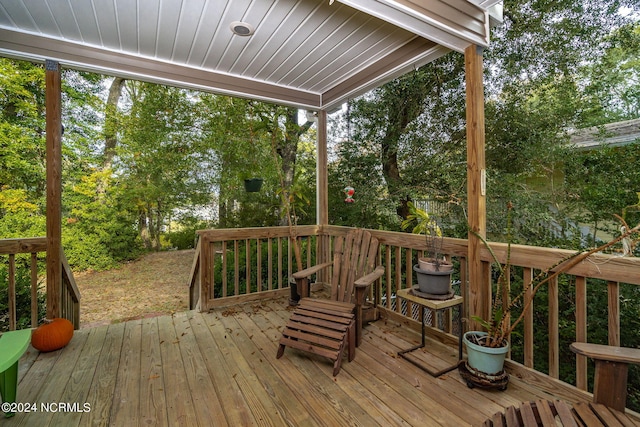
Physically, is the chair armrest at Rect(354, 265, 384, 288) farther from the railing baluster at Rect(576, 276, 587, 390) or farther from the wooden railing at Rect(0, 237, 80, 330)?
the wooden railing at Rect(0, 237, 80, 330)

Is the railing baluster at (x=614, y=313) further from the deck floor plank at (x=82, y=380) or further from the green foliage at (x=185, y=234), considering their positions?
the green foliage at (x=185, y=234)

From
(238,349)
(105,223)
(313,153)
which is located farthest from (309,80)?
(105,223)

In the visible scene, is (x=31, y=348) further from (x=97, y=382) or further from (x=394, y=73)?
(x=394, y=73)

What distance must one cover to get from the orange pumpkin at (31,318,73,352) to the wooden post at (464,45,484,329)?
3.39 meters

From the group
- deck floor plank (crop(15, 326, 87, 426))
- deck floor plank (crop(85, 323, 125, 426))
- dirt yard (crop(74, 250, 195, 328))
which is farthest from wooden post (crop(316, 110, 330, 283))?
dirt yard (crop(74, 250, 195, 328))

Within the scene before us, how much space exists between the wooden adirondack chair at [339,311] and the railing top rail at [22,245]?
2374 mm

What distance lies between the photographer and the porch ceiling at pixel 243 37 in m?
2.13

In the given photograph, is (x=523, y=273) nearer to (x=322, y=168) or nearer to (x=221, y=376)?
(x=221, y=376)

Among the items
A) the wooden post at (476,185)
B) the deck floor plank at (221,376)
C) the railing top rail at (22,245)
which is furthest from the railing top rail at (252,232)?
the wooden post at (476,185)

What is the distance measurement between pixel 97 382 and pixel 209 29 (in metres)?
2.83

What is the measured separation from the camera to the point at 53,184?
8.81 ft

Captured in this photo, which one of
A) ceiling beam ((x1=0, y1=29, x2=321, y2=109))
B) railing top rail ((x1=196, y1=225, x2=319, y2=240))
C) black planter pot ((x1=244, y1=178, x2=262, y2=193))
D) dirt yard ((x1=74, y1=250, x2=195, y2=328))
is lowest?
dirt yard ((x1=74, y1=250, x2=195, y2=328))

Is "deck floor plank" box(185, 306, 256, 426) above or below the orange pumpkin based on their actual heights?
below

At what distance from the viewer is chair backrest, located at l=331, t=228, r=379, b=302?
2.81 metres
